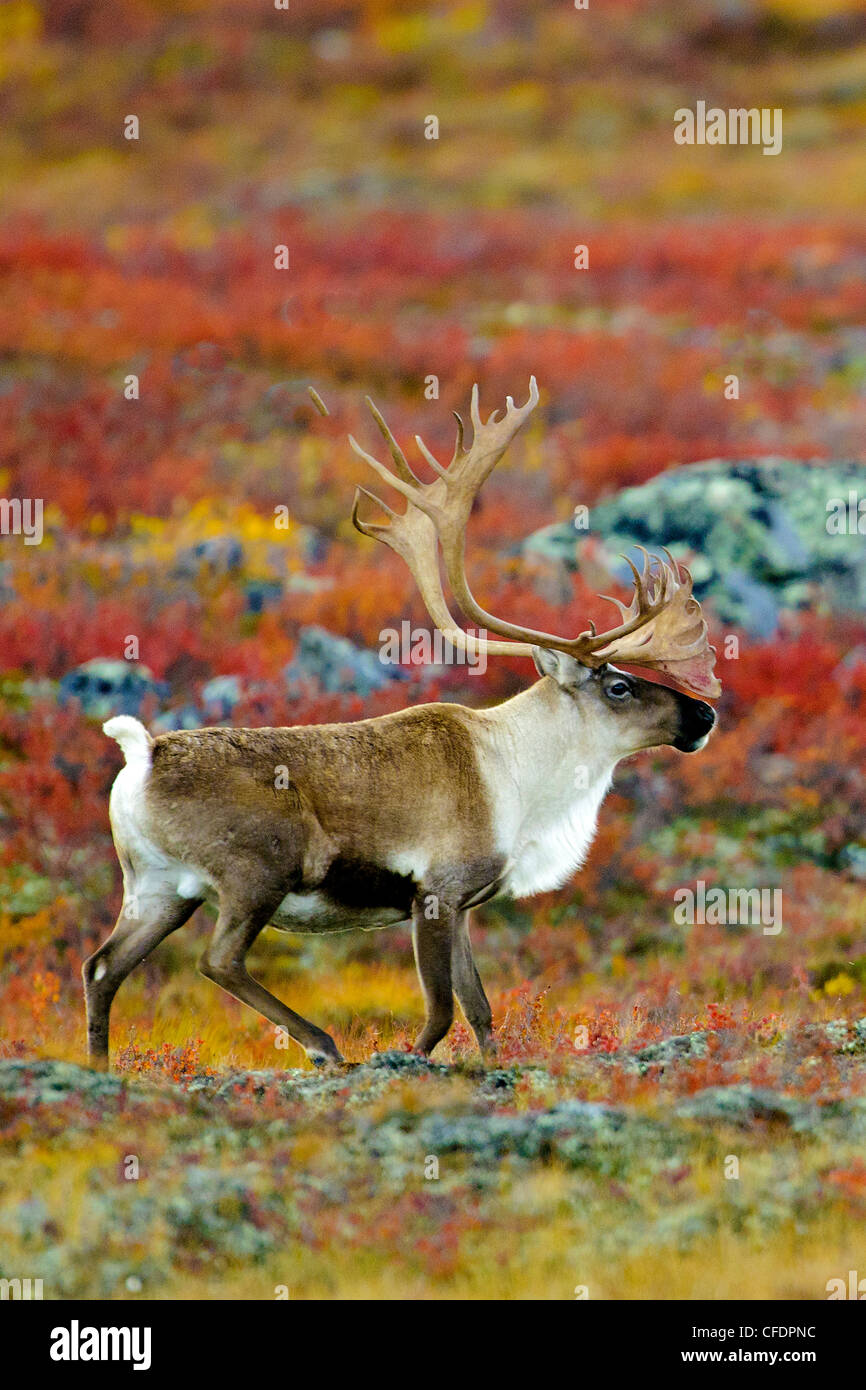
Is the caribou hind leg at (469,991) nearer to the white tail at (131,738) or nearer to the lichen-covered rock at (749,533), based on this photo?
the white tail at (131,738)

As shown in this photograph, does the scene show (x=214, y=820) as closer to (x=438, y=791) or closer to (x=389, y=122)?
(x=438, y=791)

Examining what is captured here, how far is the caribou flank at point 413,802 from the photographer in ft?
21.2

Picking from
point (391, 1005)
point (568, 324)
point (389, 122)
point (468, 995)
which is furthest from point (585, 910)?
point (389, 122)

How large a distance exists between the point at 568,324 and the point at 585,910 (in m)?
11.8

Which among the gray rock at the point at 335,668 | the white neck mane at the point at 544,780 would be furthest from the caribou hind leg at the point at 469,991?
the gray rock at the point at 335,668

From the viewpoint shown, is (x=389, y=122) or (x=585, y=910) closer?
(x=585, y=910)

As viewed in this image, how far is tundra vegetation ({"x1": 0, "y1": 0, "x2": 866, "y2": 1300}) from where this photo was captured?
5457 mm

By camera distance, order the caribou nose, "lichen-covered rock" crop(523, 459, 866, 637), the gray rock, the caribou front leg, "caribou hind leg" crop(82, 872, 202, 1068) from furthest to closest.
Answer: "lichen-covered rock" crop(523, 459, 866, 637), the gray rock, the caribou nose, the caribou front leg, "caribou hind leg" crop(82, 872, 202, 1068)

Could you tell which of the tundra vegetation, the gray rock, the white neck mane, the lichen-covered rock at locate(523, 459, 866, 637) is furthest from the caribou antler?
the lichen-covered rock at locate(523, 459, 866, 637)

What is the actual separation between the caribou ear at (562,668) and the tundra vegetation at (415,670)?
5.26ft

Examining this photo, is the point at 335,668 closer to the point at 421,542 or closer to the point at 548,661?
the point at 421,542

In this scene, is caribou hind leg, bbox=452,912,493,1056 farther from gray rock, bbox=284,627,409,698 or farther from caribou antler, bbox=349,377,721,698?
gray rock, bbox=284,627,409,698

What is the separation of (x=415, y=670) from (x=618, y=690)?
13.7 ft

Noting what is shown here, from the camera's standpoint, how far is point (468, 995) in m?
7.14
